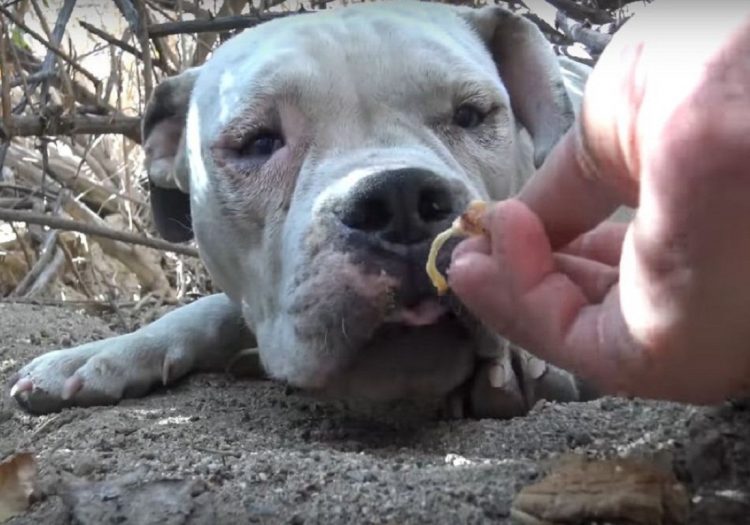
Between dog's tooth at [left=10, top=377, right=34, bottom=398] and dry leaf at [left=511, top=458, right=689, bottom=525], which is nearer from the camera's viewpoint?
dry leaf at [left=511, top=458, right=689, bottom=525]

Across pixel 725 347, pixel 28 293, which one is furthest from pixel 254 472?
pixel 28 293

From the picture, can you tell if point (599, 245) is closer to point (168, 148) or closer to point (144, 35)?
point (168, 148)

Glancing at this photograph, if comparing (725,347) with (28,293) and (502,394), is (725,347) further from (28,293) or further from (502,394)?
(28,293)

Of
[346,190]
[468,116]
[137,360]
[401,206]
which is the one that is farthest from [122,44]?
[401,206]

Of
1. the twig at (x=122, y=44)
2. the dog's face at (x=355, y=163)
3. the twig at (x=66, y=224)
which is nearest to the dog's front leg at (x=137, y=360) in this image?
the dog's face at (x=355, y=163)

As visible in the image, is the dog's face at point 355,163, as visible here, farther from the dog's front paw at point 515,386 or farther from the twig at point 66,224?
the twig at point 66,224

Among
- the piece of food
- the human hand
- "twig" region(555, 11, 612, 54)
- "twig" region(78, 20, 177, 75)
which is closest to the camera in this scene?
the human hand

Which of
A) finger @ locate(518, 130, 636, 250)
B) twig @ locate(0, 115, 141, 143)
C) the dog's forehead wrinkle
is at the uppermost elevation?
finger @ locate(518, 130, 636, 250)

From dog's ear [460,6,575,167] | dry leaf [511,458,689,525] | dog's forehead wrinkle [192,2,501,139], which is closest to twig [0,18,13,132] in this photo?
dog's forehead wrinkle [192,2,501,139]

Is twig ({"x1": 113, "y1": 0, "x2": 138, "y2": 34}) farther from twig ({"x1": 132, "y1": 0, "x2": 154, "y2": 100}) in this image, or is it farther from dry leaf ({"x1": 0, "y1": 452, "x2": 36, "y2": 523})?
dry leaf ({"x1": 0, "y1": 452, "x2": 36, "y2": 523})
